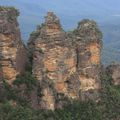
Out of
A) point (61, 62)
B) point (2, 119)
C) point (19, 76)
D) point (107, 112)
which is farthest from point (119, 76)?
point (2, 119)

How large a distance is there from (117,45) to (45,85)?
5743 inches

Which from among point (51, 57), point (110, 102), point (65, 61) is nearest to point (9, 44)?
point (51, 57)

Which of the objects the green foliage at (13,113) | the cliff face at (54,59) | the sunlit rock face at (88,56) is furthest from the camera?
the sunlit rock face at (88,56)

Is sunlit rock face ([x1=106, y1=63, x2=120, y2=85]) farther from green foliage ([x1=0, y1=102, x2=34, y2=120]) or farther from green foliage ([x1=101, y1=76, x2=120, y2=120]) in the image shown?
green foliage ([x1=0, y1=102, x2=34, y2=120])

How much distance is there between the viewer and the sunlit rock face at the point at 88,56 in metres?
36.0

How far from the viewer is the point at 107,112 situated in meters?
37.2

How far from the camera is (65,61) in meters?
34.4

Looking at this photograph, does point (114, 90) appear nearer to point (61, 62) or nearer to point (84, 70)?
point (84, 70)

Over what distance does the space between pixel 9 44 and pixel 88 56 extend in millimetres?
6471

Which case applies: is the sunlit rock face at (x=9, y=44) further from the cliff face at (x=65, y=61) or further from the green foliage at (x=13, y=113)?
the green foliage at (x=13, y=113)

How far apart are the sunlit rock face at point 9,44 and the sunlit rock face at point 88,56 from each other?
4896 mm

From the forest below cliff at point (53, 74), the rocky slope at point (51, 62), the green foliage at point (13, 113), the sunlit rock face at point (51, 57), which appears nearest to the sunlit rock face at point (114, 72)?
the forest below cliff at point (53, 74)

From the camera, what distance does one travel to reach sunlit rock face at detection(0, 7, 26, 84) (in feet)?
103

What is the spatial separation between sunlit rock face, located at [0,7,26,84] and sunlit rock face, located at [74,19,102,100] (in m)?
4.90
